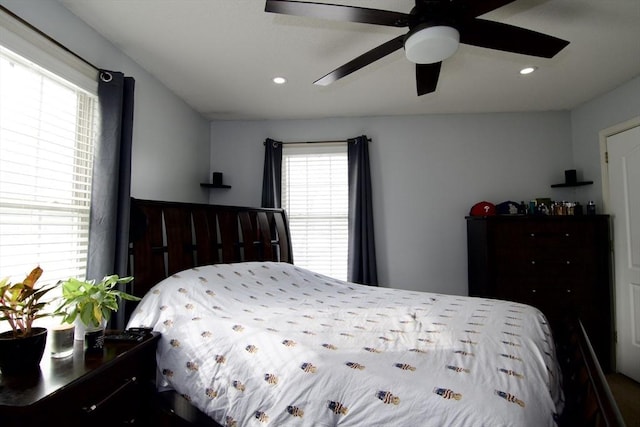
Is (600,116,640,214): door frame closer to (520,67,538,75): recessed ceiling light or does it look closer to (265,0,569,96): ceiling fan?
(520,67,538,75): recessed ceiling light

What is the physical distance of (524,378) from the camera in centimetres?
106

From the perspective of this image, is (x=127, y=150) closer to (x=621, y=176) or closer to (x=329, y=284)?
(x=329, y=284)

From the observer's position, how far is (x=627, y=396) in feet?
8.19

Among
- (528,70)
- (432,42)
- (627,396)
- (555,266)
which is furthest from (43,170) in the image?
(627,396)

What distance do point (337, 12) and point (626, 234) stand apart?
3172 mm

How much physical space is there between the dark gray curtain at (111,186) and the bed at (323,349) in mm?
92

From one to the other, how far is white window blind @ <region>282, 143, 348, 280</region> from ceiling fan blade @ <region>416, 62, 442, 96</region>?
64.1 inches

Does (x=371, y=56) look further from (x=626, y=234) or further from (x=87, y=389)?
(x=626, y=234)

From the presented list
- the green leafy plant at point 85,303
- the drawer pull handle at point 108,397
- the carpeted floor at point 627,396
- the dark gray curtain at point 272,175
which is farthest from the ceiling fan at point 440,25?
the carpeted floor at point 627,396

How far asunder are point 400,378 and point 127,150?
189 cm

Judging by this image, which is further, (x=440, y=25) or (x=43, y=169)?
(x=43, y=169)

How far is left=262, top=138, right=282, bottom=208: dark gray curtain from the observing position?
3455 mm

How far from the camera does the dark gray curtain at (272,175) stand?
11.3 feet

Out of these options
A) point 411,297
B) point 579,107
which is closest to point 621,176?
point 579,107
